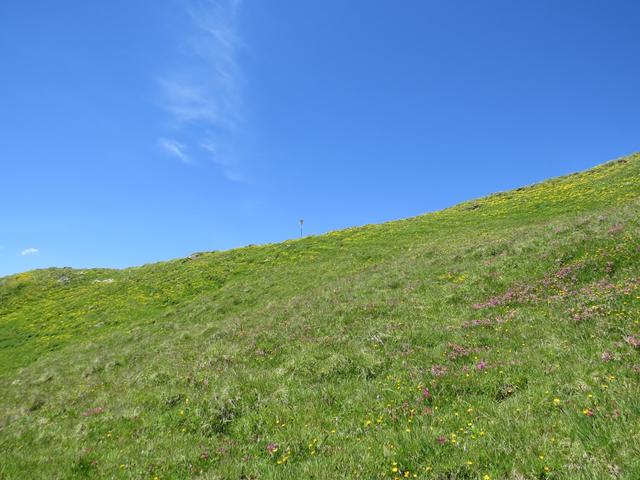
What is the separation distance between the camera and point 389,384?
10.6m

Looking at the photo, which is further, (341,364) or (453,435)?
(341,364)

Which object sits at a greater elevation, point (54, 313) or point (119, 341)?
point (54, 313)

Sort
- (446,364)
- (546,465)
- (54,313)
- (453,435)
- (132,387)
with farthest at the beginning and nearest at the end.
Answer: (54,313) < (132,387) < (446,364) < (453,435) < (546,465)

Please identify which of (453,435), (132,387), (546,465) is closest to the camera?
(546,465)

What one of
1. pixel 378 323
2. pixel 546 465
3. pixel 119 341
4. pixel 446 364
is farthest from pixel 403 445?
pixel 119 341

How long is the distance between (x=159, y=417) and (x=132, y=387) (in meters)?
5.02

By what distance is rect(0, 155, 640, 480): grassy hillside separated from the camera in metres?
6.97

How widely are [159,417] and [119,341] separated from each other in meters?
21.5

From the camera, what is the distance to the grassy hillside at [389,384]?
6973 mm

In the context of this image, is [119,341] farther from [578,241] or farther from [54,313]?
[578,241]

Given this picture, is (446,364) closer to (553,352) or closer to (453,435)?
(553,352)

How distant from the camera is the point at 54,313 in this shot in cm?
4428

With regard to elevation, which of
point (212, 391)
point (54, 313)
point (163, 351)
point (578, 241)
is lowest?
point (212, 391)

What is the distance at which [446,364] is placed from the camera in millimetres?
11094
